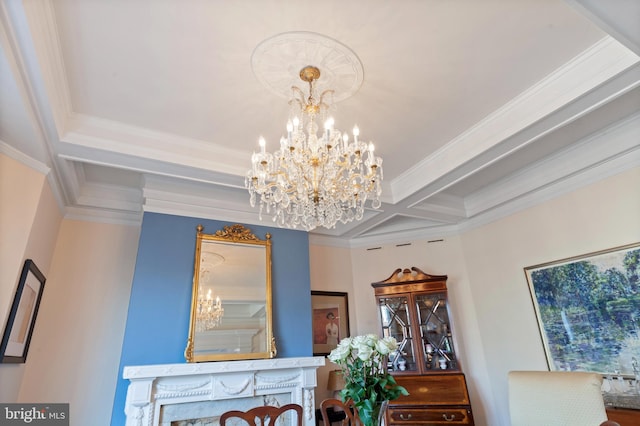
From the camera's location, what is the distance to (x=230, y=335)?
3486mm

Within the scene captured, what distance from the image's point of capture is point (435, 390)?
3840mm

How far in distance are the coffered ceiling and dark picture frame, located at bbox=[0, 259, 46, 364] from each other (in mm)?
780

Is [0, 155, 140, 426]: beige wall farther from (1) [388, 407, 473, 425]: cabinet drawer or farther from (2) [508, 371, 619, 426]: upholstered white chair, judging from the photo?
(2) [508, 371, 619, 426]: upholstered white chair

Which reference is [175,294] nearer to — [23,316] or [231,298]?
[231,298]

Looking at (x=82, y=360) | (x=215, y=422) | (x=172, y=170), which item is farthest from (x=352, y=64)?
(x=82, y=360)

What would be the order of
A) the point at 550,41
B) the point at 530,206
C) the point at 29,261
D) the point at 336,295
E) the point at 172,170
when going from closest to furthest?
the point at 550,41 < the point at 29,261 < the point at 172,170 < the point at 530,206 < the point at 336,295

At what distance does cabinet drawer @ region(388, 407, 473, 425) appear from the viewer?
11.8 ft

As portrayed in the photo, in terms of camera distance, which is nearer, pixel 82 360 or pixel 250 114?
pixel 250 114

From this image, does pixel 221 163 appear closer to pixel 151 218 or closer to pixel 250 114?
pixel 250 114

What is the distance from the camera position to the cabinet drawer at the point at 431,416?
3600mm

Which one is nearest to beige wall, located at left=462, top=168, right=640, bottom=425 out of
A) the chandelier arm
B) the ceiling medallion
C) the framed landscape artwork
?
the framed landscape artwork

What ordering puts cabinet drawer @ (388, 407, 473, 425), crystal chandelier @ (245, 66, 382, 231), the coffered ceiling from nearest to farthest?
the coffered ceiling → crystal chandelier @ (245, 66, 382, 231) → cabinet drawer @ (388, 407, 473, 425)

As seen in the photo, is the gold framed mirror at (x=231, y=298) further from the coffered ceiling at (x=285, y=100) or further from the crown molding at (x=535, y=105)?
the crown molding at (x=535, y=105)

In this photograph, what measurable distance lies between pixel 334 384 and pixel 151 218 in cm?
281
